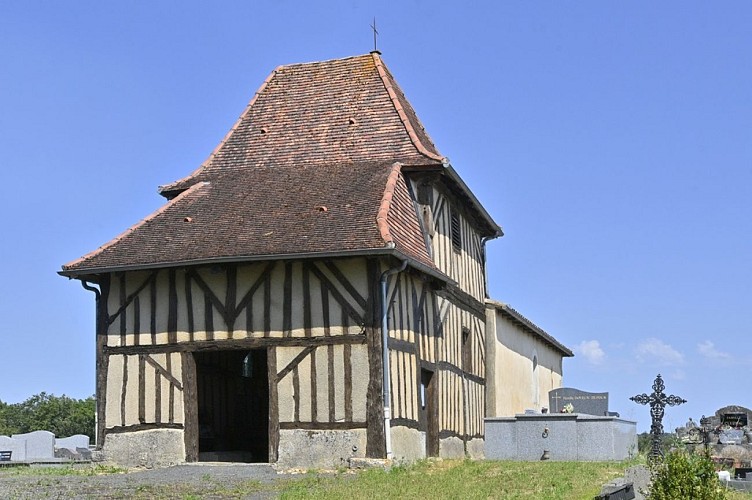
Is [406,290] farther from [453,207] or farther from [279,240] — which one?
[453,207]

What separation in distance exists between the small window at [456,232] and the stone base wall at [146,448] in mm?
6950

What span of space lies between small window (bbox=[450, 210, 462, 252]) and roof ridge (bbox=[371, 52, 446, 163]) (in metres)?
2.24


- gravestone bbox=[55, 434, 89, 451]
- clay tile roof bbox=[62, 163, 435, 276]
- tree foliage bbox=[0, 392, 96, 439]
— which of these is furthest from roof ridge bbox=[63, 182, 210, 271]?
tree foliage bbox=[0, 392, 96, 439]

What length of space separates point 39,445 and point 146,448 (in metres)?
9.25

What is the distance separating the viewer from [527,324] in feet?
92.9

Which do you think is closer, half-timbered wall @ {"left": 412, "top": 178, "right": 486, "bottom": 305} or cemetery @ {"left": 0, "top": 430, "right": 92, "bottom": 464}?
half-timbered wall @ {"left": 412, "top": 178, "right": 486, "bottom": 305}

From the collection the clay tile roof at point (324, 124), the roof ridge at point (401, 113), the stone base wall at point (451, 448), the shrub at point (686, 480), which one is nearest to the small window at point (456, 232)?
the clay tile roof at point (324, 124)

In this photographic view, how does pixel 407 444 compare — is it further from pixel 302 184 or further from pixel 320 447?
pixel 302 184

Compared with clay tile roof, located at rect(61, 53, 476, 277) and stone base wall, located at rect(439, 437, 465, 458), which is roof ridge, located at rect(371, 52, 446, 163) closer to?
clay tile roof, located at rect(61, 53, 476, 277)

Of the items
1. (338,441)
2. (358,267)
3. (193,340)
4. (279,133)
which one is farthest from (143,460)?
(279,133)

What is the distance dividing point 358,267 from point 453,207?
5.45 metres

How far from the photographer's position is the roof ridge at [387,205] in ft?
56.1

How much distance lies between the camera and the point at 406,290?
18844 millimetres

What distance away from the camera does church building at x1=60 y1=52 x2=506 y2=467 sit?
17516mm
